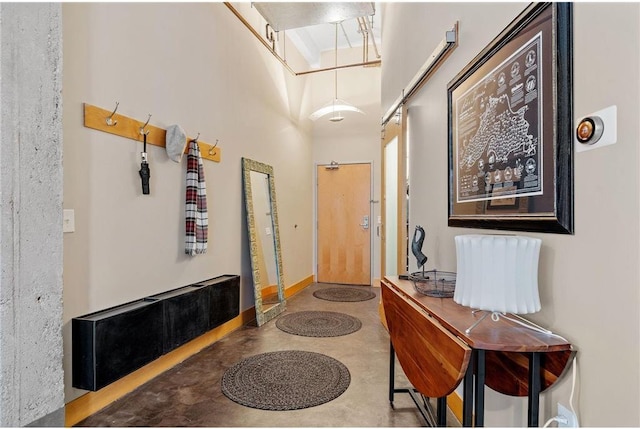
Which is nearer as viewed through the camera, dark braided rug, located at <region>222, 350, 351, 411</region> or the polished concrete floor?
the polished concrete floor

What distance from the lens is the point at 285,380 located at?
2.43 metres

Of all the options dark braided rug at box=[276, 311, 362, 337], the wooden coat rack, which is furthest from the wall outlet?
the wooden coat rack

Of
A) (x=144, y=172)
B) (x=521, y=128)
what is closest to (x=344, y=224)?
(x=144, y=172)

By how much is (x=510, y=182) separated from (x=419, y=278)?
79cm

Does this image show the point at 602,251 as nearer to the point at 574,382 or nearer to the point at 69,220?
the point at 574,382

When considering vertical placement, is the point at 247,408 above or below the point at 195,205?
below

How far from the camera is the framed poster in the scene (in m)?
1.17

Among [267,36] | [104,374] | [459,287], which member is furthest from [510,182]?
[267,36]

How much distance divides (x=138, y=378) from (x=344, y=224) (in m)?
4.01

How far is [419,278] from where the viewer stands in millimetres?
2033

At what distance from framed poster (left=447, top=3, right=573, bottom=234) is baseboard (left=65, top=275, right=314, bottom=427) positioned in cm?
232

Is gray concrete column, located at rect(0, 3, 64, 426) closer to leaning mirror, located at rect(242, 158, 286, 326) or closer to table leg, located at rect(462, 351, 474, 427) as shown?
table leg, located at rect(462, 351, 474, 427)

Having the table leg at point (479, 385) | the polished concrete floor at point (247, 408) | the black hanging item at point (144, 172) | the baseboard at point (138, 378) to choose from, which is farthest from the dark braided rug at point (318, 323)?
the table leg at point (479, 385)

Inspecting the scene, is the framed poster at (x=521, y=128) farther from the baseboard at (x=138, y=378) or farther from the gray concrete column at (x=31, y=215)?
the baseboard at (x=138, y=378)
